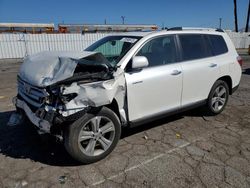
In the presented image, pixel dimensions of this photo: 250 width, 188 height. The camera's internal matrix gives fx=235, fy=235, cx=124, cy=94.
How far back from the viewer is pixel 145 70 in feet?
11.8

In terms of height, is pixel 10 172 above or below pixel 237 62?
below

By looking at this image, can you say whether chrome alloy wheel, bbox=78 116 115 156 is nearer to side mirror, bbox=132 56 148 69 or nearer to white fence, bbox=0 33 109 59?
side mirror, bbox=132 56 148 69

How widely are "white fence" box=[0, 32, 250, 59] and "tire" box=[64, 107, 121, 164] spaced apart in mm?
17490

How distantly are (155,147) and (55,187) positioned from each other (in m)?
1.62

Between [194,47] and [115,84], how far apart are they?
81.6 inches

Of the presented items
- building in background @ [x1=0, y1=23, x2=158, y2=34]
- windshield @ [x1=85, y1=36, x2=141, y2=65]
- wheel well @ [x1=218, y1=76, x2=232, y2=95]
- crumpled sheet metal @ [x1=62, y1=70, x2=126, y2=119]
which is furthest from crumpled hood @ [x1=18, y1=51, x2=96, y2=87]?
building in background @ [x1=0, y1=23, x2=158, y2=34]

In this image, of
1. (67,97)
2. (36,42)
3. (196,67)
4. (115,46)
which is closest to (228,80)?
(196,67)

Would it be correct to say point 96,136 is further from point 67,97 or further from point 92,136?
point 67,97

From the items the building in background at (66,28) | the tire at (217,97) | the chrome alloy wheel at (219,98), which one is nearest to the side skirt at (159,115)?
the tire at (217,97)

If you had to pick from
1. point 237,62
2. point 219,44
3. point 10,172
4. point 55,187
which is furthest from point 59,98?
point 237,62

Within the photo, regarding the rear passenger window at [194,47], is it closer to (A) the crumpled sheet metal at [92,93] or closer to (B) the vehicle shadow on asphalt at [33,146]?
(B) the vehicle shadow on asphalt at [33,146]

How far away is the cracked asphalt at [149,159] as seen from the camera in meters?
2.85

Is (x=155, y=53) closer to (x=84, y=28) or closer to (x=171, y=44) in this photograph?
(x=171, y=44)

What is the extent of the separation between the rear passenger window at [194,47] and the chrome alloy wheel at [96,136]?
75.2 inches
